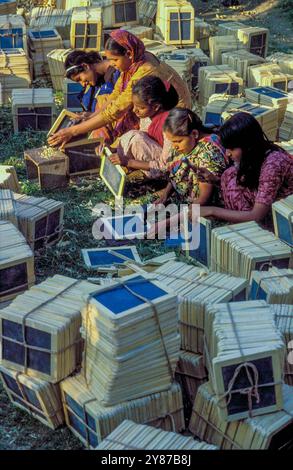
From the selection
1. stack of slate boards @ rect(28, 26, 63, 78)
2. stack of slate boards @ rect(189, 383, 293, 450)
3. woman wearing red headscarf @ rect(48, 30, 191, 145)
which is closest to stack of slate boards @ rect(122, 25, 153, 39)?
stack of slate boards @ rect(28, 26, 63, 78)

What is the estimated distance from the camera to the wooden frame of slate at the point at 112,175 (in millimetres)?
7414

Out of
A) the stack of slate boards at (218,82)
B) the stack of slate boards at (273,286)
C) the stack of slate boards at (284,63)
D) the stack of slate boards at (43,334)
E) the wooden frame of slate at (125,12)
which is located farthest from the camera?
the wooden frame of slate at (125,12)

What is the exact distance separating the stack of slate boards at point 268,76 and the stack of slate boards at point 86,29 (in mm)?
2174

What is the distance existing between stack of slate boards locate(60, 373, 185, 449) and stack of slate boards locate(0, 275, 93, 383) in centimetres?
14

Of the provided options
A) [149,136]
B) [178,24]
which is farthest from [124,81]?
[178,24]

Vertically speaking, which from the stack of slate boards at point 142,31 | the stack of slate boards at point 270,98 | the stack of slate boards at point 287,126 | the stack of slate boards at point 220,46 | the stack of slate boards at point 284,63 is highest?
the stack of slate boards at point 142,31

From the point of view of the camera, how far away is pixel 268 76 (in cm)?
984

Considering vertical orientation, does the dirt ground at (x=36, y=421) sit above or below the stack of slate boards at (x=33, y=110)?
below

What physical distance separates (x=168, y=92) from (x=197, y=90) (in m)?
2.59

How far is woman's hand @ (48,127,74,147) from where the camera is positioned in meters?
8.02

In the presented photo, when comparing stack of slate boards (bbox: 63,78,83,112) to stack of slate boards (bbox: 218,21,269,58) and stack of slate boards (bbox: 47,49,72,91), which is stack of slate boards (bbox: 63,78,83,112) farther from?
stack of slate boards (bbox: 218,21,269,58)

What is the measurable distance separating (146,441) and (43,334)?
37.1 inches

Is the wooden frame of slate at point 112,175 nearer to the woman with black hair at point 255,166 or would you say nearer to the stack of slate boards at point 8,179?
the stack of slate boards at point 8,179

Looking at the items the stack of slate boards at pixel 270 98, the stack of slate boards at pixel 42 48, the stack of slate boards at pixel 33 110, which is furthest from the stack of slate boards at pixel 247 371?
the stack of slate boards at pixel 42 48
